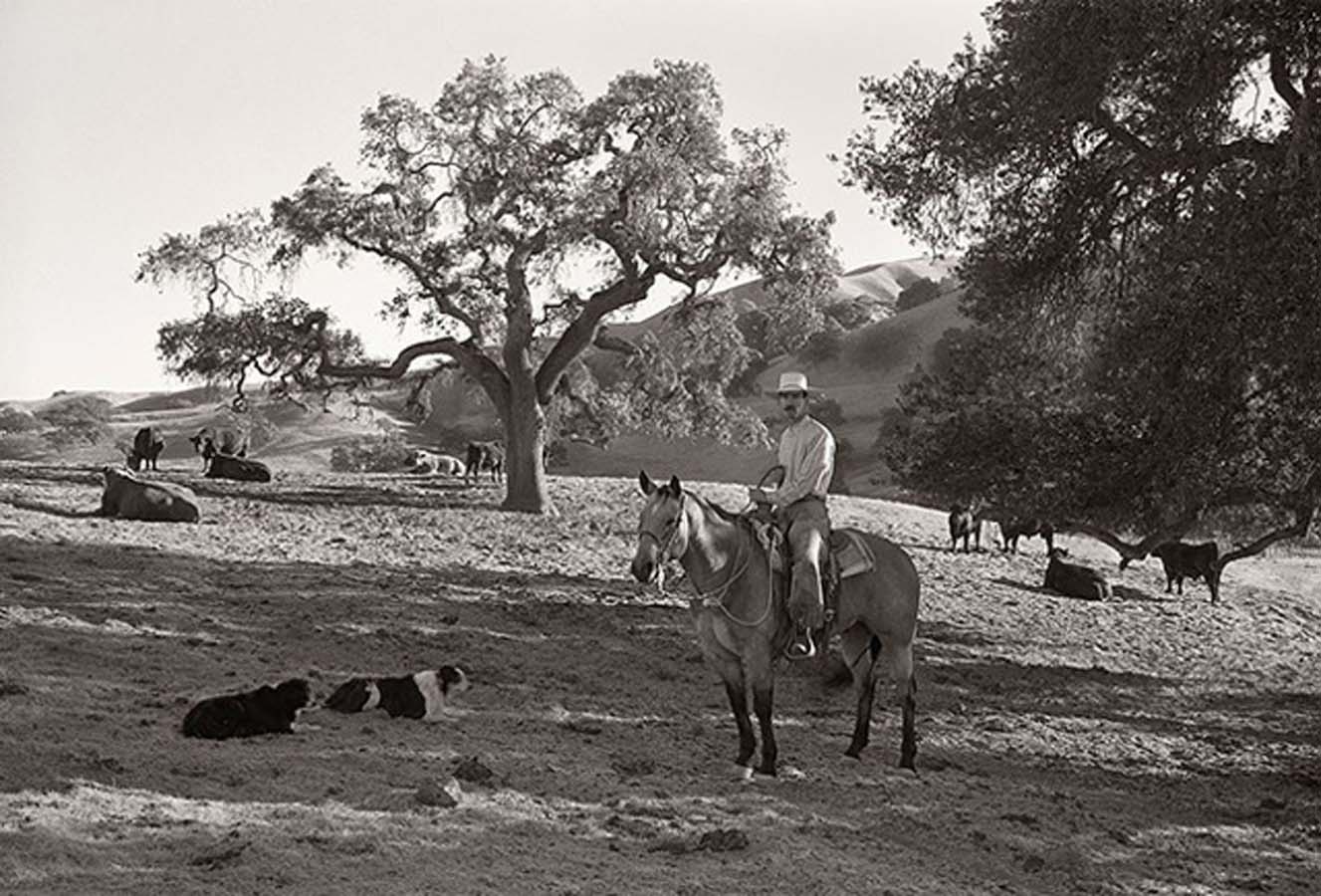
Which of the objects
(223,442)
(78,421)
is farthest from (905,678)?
(78,421)

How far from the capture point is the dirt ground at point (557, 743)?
7.04 metres

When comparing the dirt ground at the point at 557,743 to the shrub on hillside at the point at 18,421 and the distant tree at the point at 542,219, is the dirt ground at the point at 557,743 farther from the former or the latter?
the shrub on hillside at the point at 18,421

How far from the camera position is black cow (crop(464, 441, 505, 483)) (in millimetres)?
33531

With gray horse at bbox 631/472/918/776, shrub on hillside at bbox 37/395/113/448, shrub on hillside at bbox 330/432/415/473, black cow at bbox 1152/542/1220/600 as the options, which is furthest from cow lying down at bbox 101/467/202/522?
shrub on hillside at bbox 37/395/113/448

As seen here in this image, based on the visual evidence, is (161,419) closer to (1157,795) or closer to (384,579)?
(384,579)

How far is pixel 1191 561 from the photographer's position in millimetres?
25047

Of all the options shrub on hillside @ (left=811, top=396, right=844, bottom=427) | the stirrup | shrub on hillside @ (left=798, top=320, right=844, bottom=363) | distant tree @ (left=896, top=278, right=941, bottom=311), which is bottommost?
the stirrup

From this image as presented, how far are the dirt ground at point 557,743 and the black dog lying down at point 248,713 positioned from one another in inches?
4.4

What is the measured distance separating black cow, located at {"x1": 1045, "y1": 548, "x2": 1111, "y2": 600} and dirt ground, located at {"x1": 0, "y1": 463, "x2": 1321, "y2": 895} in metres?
1.66

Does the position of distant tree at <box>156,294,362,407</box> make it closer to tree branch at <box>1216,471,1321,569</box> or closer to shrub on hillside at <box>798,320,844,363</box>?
tree branch at <box>1216,471,1321,569</box>

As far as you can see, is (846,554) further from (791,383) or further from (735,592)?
(791,383)

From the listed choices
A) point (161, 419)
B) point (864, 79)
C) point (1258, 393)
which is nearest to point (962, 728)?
point (1258, 393)

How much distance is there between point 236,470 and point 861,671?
2205 centimetres

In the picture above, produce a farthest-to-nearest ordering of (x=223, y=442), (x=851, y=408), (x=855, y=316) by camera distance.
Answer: (x=855, y=316) < (x=851, y=408) < (x=223, y=442)
